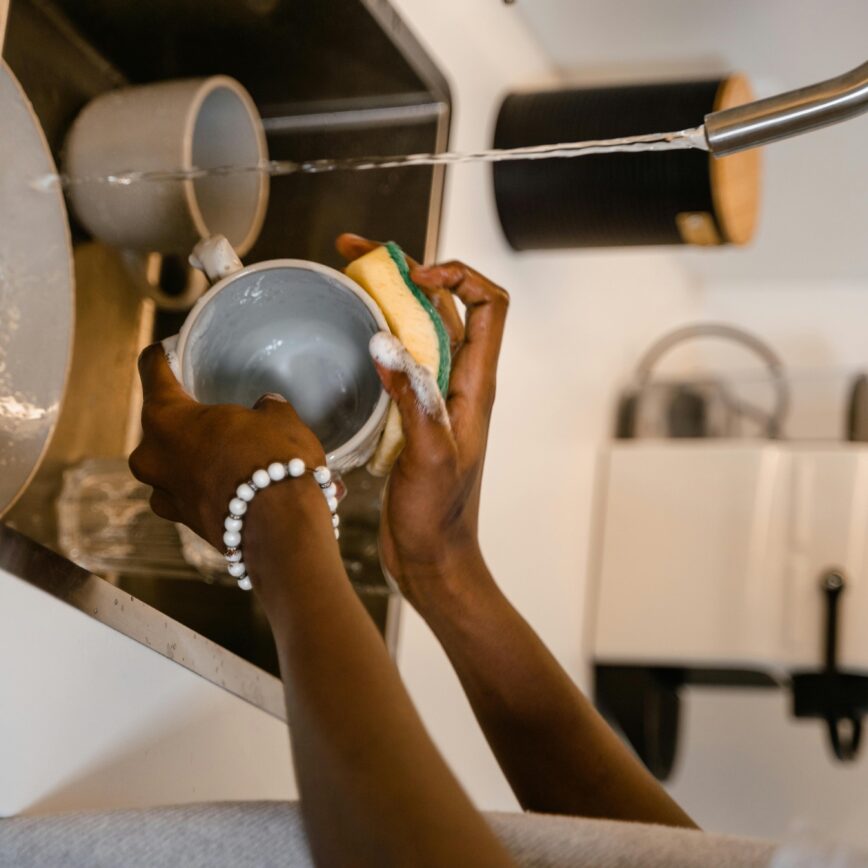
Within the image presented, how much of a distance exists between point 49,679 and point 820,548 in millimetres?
1101

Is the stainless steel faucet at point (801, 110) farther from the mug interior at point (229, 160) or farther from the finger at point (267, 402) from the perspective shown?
the mug interior at point (229, 160)

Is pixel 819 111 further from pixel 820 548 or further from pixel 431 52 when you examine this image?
pixel 820 548

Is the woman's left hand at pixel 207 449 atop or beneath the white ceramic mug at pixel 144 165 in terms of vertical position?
beneath

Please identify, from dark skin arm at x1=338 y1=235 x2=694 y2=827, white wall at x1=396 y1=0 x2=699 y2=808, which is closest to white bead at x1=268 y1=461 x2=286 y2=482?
dark skin arm at x1=338 y1=235 x2=694 y2=827

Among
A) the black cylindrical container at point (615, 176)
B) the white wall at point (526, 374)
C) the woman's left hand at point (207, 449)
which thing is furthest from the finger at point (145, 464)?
the black cylindrical container at point (615, 176)

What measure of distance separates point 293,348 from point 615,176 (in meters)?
0.66

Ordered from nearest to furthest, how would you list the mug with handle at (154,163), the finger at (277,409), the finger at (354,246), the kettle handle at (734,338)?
the finger at (277,409) → the finger at (354,246) → the mug with handle at (154,163) → the kettle handle at (734,338)

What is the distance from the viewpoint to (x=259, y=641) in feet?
2.69

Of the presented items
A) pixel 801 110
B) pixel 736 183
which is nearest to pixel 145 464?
pixel 801 110

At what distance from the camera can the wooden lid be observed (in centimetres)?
112

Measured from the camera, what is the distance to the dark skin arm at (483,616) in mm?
570

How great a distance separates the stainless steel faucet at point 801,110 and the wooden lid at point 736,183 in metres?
0.54

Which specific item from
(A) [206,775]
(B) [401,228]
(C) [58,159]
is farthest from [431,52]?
(A) [206,775]

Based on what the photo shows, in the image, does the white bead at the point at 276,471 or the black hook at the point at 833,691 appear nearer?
the white bead at the point at 276,471
